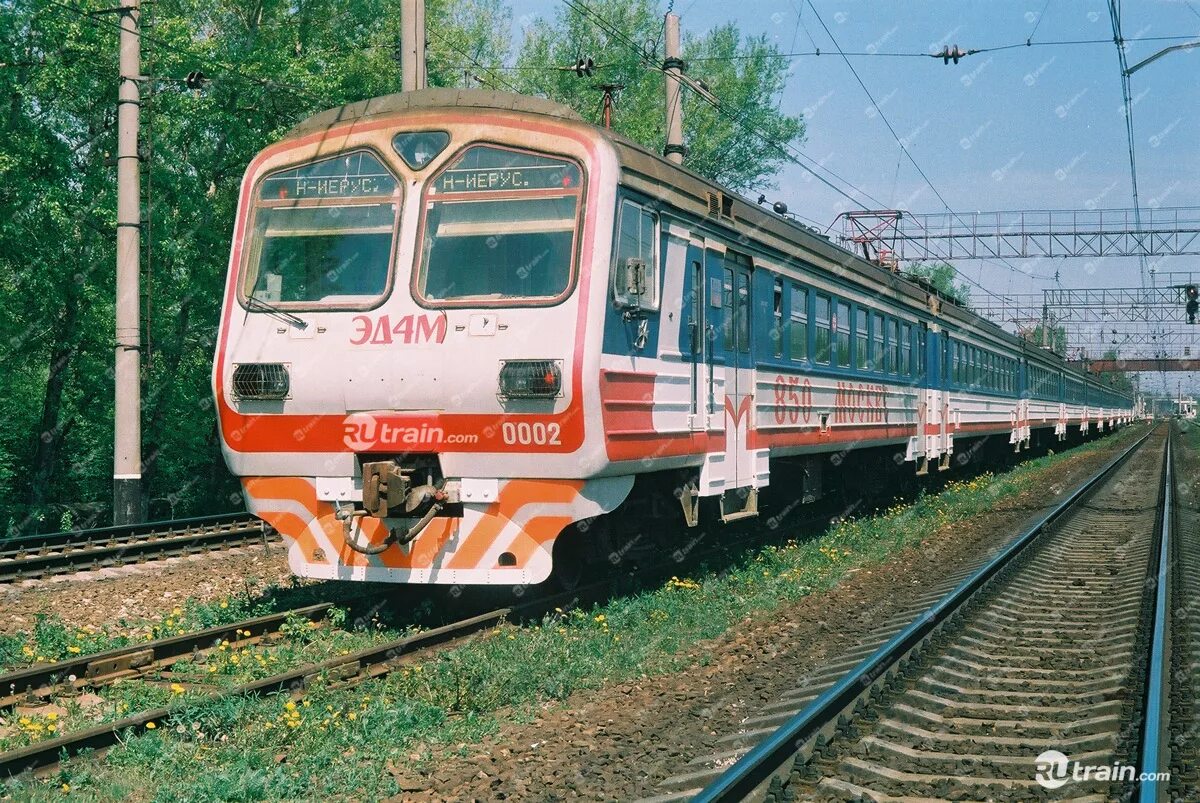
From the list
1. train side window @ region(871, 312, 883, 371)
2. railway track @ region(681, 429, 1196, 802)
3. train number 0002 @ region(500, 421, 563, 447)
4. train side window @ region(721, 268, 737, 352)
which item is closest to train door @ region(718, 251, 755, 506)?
train side window @ region(721, 268, 737, 352)

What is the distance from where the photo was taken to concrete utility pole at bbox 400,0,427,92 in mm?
12125

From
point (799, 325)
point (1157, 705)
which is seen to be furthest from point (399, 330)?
point (799, 325)

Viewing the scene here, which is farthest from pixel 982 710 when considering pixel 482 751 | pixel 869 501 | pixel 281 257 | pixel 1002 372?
pixel 1002 372

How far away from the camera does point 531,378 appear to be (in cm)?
781

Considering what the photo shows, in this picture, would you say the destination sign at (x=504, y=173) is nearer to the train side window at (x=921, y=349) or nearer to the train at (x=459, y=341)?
the train at (x=459, y=341)

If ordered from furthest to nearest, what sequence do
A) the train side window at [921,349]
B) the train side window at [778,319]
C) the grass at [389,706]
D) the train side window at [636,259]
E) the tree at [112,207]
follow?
the train side window at [921,349], the tree at [112,207], the train side window at [778,319], the train side window at [636,259], the grass at [389,706]

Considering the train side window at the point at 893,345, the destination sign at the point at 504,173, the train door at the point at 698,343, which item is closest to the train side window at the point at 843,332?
the train side window at the point at 893,345

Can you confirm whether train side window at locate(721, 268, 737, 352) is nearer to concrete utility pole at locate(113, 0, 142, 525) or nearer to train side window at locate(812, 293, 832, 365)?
train side window at locate(812, 293, 832, 365)

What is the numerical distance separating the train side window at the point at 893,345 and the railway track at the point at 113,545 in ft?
28.8

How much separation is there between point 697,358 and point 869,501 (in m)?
9.11

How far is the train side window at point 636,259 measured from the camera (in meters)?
8.23

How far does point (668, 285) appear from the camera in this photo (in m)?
9.13

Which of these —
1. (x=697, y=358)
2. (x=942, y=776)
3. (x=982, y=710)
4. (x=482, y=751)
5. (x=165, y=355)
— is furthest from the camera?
(x=165, y=355)

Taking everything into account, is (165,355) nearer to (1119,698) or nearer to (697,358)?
(697,358)
